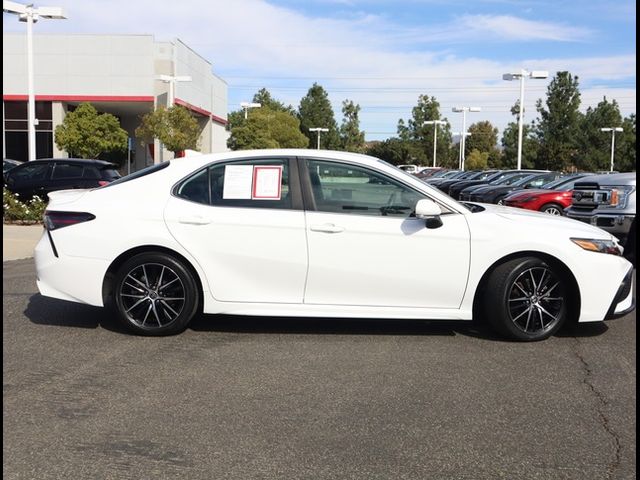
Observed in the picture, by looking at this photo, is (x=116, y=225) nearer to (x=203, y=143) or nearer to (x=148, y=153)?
(x=148, y=153)

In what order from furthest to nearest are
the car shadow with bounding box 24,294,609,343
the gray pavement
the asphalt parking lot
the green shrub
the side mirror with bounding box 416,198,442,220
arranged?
the green shrub
the gray pavement
the car shadow with bounding box 24,294,609,343
the side mirror with bounding box 416,198,442,220
the asphalt parking lot

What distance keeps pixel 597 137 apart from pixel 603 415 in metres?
65.9

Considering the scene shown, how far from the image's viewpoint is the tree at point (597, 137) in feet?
208

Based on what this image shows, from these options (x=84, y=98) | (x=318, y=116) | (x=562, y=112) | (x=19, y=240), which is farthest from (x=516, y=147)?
(x=19, y=240)

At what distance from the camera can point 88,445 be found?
3.75m

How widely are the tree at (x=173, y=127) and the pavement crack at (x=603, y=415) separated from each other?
33517 mm

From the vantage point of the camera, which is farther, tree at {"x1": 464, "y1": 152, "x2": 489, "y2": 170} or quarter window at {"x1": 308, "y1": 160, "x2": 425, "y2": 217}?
tree at {"x1": 464, "y1": 152, "x2": 489, "y2": 170}

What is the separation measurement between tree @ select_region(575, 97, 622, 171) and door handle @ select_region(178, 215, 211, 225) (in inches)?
2476

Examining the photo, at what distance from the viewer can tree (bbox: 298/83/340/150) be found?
285ft

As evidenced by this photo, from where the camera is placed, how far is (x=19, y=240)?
12594 millimetres

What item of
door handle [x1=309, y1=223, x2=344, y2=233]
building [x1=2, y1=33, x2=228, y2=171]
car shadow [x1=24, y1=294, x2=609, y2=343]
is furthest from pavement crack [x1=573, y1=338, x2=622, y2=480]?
building [x1=2, y1=33, x2=228, y2=171]

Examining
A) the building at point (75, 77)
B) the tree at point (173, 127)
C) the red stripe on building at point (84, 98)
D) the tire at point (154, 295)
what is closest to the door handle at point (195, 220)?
the tire at point (154, 295)

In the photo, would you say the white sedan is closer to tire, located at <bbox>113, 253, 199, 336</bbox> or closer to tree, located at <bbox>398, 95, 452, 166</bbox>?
tire, located at <bbox>113, 253, 199, 336</bbox>

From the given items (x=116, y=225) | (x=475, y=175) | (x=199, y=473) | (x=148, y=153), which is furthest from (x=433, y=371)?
(x=148, y=153)
